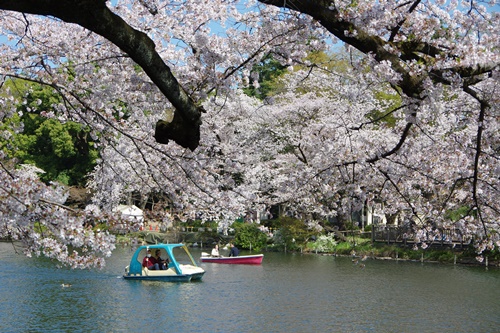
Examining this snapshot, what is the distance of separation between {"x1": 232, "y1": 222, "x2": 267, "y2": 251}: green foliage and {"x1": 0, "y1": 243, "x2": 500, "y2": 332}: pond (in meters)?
9.52

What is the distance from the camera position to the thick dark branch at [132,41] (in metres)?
3.11

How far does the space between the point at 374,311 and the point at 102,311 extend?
274 inches

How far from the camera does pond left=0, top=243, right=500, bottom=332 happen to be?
1392 cm

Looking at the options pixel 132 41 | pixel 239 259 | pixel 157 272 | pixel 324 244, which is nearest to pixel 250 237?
pixel 324 244

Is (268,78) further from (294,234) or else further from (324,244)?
(324,244)

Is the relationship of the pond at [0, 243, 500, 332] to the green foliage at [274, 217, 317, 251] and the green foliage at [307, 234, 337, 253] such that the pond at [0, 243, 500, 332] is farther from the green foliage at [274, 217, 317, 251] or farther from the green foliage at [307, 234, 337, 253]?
the green foliage at [274, 217, 317, 251]

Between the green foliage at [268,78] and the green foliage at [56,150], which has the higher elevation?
the green foliage at [268,78]

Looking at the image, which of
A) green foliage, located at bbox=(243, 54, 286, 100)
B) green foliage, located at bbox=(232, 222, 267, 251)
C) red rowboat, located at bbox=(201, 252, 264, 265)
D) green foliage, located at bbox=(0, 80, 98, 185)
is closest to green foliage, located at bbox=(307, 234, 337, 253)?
green foliage, located at bbox=(232, 222, 267, 251)

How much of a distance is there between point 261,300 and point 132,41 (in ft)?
48.2

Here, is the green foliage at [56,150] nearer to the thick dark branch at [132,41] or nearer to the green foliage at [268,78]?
the green foliage at [268,78]

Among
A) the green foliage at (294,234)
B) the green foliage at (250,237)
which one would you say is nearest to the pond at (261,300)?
the green foliage at (294,234)

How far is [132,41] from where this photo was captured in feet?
11.2

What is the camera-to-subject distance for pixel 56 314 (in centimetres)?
1465

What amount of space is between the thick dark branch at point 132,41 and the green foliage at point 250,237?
1197 inches
